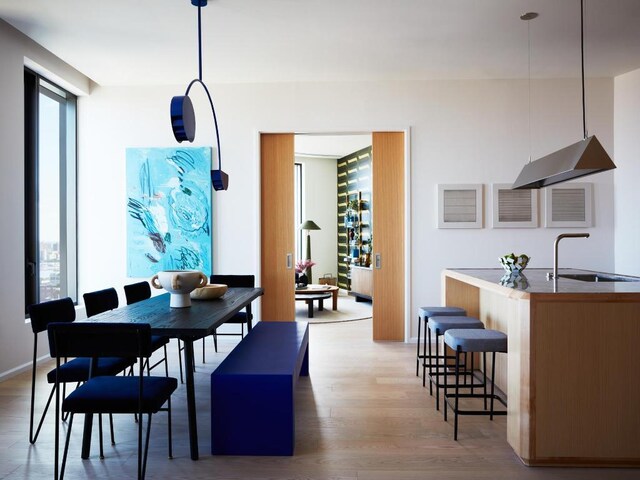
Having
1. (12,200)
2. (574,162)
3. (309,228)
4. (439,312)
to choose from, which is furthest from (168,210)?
(309,228)

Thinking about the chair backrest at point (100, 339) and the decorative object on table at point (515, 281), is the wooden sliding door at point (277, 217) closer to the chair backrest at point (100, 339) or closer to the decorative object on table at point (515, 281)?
the decorative object on table at point (515, 281)

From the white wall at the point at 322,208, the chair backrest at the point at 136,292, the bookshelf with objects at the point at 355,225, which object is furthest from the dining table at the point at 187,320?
the white wall at the point at 322,208

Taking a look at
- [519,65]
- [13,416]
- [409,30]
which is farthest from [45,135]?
[519,65]

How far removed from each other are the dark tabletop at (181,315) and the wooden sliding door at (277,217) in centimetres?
186

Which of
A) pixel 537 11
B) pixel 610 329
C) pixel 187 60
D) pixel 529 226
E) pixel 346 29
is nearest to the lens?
pixel 610 329

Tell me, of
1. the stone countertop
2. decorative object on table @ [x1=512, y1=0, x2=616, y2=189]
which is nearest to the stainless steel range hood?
decorative object on table @ [x1=512, y1=0, x2=616, y2=189]

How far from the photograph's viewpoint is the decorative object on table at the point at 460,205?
5242 millimetres

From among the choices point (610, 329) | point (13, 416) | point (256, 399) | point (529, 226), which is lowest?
point (13, 416)

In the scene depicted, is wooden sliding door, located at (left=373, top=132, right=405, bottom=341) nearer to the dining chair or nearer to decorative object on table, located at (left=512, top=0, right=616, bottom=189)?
decorative object on table, located at (left=512, top=0, right=616, bottom=189)

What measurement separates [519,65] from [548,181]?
5.63ft

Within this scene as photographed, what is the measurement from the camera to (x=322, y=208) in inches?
404

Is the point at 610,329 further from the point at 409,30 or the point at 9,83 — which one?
the point at 9,83

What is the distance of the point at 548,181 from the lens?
382 centimetres

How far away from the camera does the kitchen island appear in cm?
235
